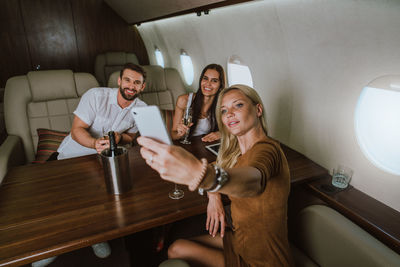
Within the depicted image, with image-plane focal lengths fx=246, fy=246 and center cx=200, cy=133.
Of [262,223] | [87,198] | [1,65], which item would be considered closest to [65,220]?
[87,198]

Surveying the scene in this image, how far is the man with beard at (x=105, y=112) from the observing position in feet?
7.75

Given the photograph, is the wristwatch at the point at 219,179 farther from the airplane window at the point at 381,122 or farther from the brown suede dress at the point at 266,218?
the airplane window at the point at 381,122

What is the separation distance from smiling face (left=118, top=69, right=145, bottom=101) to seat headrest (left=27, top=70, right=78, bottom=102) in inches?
28.6

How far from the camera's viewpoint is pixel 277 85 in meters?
2.13

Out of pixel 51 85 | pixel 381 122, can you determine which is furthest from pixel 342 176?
pixel 51 85

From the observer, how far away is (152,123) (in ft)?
3.10

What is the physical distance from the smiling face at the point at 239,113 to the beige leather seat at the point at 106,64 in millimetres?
4664

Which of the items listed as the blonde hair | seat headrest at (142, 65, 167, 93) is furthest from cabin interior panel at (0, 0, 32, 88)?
the blonde hair

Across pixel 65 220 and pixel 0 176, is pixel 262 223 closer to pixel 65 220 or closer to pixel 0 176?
pixel 65 220

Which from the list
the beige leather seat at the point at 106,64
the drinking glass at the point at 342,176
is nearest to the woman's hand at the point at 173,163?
the drinking glass at the point at 342,176

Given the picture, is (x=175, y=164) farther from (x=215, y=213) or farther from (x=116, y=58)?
(x=116, y=58)

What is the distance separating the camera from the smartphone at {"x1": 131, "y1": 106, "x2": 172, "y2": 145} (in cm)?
93

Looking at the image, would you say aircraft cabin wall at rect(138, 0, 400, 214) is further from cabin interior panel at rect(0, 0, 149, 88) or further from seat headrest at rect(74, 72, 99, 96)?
cabin interior panel at rect(0, 0, 149, 88)

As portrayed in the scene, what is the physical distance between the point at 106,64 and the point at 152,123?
528cm
